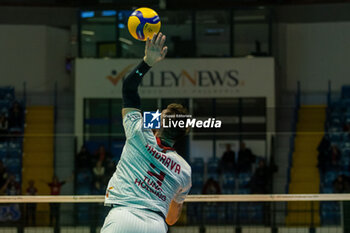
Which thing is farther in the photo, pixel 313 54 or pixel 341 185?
pixel 313 54

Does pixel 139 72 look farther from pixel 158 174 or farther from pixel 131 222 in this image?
pixel 131 222

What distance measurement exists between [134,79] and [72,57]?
20965 millimetres

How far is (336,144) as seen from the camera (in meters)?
16.6

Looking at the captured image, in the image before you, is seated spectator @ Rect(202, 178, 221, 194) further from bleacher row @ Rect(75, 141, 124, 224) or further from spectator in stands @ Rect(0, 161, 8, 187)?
spectator in stands @ Rect(0, 161, 8, 187)

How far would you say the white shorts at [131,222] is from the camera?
4133 millimetres

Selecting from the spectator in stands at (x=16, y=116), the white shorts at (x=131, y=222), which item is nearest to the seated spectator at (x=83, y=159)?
the spectator in stands at (x=16, y=116)

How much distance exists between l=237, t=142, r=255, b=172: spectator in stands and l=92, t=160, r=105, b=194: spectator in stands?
3.23 m

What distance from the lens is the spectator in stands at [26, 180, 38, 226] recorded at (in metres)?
14.9

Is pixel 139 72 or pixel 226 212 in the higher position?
pixel 139 72

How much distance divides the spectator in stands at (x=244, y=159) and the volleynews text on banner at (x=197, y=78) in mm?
5951

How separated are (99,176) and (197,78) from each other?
25.5 feet

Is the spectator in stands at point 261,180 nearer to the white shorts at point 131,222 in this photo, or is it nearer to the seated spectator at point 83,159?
the seated spectator at point 83,159

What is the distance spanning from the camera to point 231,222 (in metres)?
14.2

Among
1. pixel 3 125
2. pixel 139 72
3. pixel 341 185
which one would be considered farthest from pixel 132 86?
pixel 3 125
